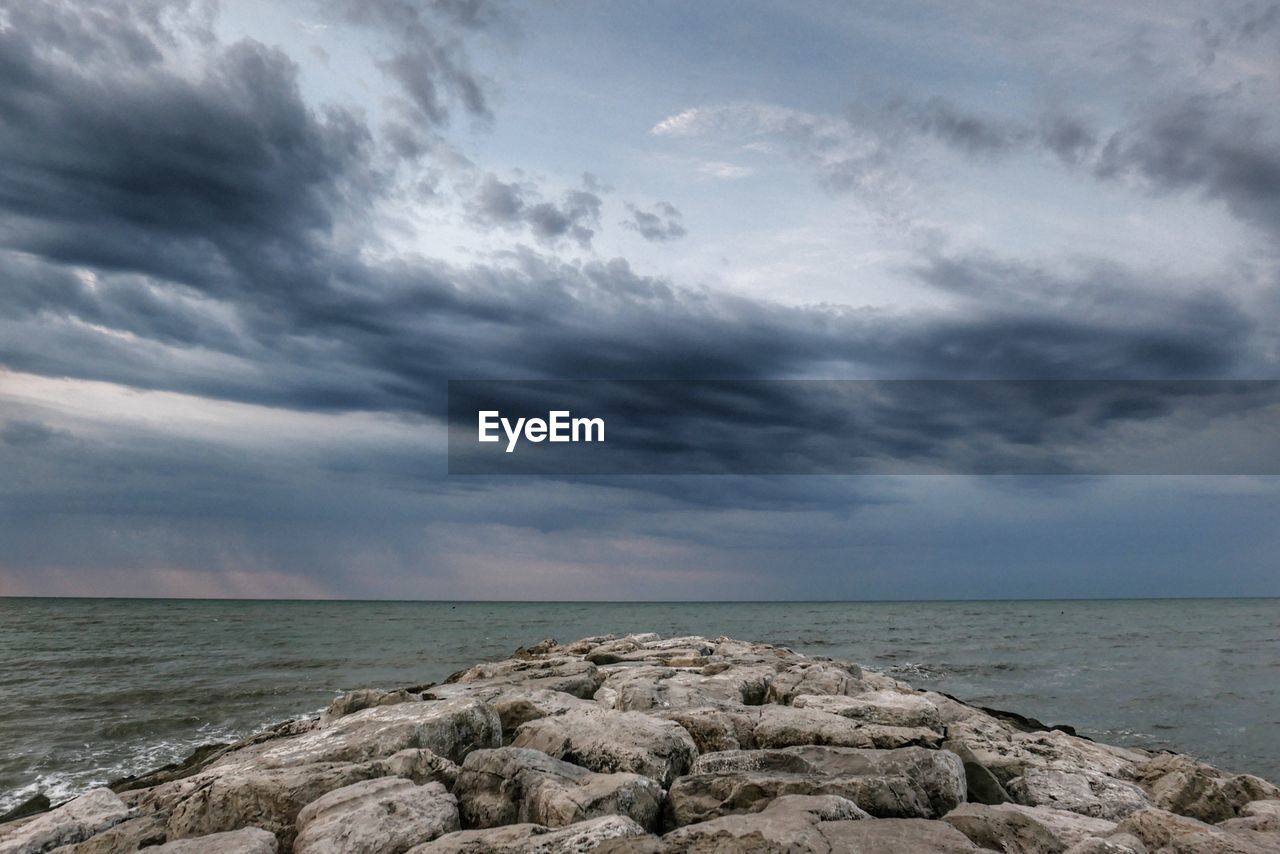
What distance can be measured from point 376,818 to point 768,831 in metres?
3.10

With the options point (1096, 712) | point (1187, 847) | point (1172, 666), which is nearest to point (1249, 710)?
point (1096, 712)

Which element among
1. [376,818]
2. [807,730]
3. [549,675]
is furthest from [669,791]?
[549,675]

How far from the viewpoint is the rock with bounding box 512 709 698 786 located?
7.20 metres

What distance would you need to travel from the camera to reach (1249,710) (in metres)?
18.3

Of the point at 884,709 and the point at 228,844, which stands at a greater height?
the point at 884,709

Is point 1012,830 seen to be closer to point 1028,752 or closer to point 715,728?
point 715,728

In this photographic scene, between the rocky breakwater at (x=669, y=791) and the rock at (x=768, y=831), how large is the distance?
0.02 m

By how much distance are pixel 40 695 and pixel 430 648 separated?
17742mm

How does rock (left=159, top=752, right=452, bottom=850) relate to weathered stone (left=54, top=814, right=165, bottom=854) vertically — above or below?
above

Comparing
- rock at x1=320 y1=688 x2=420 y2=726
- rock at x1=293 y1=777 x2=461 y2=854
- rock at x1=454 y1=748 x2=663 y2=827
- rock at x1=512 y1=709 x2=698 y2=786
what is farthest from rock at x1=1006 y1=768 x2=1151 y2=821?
rock at x1=320 y1=688 x2=420 y2=726

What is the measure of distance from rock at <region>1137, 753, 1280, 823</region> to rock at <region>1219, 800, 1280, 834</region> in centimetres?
16

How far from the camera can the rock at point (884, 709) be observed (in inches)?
349

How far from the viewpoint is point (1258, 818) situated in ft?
23.5

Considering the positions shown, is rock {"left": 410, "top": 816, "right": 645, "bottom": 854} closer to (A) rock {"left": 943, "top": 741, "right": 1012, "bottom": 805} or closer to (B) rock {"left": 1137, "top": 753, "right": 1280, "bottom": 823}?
(A) rock {"left": 943, "top": 741, "right": 1012, "bottom": 805}
